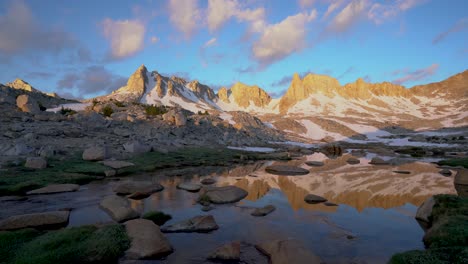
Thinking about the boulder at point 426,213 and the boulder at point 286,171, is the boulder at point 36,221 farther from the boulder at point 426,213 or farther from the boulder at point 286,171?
the boulder at point 286,171

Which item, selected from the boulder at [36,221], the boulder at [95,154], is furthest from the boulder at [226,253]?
the boulder at [95,154]

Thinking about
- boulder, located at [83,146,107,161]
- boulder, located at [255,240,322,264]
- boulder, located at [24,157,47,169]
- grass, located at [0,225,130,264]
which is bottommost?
boulder, located at [255,240,322,264]

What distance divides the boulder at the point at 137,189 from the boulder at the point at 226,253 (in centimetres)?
1304

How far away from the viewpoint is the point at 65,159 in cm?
3503

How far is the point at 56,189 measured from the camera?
79.9 feet

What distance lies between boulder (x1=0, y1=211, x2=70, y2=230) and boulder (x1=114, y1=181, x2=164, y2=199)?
21.9ft

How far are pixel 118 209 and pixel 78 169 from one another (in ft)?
56.4

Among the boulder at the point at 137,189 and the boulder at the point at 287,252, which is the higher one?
the boulder at the point at 137,189

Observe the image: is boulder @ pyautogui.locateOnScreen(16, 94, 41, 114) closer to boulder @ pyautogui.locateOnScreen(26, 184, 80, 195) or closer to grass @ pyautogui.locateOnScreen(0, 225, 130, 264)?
boulder @ pyautogui.locateOnScreen(26, 184, 80, 195)

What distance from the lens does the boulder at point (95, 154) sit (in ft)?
121

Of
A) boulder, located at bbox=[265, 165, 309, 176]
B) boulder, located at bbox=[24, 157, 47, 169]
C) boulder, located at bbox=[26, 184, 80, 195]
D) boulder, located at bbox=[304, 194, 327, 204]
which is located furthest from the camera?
boulder, located at bbox=[265, 165, 309, 176]

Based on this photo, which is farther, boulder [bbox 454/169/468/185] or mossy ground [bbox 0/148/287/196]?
boulder [bbox 454/169/468/185]

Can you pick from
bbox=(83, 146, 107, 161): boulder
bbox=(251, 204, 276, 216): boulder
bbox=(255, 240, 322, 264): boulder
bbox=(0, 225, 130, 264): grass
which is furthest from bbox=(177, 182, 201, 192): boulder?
bbox=(83, 146, 107, 161): boulder

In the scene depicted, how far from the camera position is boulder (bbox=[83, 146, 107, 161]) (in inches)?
1449
